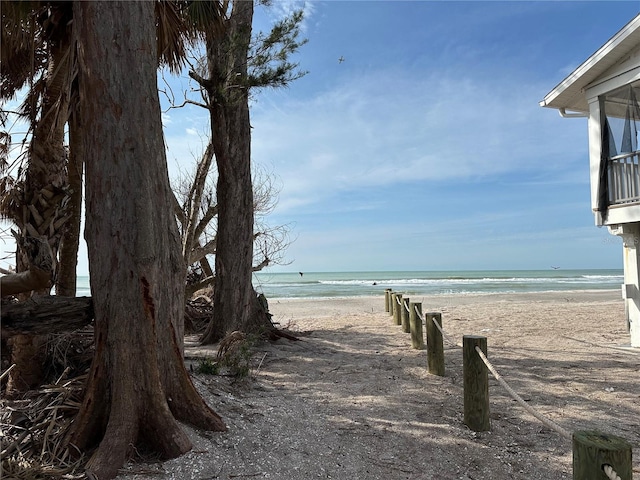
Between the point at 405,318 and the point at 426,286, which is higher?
the point at 405,318

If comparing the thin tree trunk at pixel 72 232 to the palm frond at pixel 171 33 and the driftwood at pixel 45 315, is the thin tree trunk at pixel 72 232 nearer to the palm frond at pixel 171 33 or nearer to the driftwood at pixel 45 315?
the palm frond at pixel 171 33

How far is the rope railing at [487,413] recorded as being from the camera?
182cm

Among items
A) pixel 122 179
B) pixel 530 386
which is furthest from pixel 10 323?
pixel 530 386

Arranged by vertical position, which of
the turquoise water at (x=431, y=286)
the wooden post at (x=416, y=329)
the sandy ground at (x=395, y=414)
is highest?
the wooden post at (x=416, y=329)

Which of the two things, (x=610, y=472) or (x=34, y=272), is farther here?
(x=34, y=272)

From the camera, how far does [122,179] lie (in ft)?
10.3

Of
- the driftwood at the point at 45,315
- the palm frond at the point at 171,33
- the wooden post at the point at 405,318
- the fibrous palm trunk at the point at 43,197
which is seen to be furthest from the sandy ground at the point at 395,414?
the palm frond at the point at 171,33

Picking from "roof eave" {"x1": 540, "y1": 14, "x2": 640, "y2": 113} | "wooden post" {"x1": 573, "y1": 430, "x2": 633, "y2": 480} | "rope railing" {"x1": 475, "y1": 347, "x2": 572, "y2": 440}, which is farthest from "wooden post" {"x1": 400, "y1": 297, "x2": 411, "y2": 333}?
"wooden post" {"x1": 573, "y1": 430, "x2": 633, "y2": 480}

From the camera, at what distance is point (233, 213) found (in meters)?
7.85

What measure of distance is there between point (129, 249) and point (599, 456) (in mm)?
3031

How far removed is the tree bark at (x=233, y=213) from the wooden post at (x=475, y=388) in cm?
445

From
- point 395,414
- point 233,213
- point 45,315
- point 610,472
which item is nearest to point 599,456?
point 610,472

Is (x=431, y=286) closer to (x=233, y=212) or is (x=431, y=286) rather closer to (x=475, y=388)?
(x=233, y=212)

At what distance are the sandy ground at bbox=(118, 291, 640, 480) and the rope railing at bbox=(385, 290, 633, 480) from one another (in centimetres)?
20
